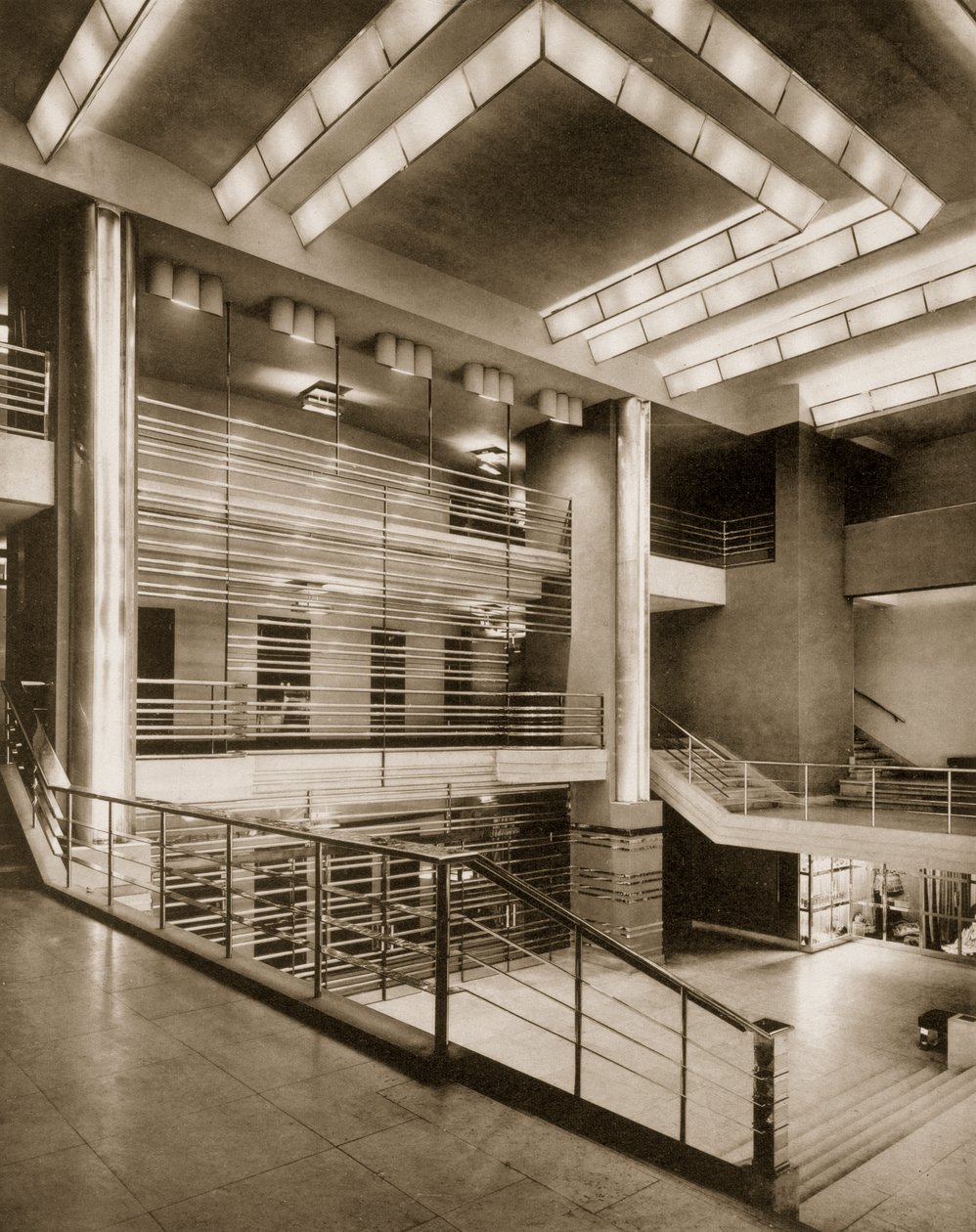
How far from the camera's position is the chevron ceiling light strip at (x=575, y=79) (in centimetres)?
720

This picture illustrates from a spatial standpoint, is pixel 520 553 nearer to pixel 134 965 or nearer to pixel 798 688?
pixel 798 688

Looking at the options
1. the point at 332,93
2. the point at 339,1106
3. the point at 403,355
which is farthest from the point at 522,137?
the point at 339,1106

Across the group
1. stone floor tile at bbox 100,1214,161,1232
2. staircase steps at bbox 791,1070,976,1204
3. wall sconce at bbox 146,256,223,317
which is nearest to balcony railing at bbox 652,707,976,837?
staircase steps at bbox 791,1070,976,1204

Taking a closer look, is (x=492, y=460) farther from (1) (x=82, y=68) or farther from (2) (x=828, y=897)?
(1) (x=82, y=68)

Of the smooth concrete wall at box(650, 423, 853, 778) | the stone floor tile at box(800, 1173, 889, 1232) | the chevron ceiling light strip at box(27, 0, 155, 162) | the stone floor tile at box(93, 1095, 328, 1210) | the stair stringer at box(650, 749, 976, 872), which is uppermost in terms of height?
the chevron ceiling light strip at box(27, 0, 155, 162)

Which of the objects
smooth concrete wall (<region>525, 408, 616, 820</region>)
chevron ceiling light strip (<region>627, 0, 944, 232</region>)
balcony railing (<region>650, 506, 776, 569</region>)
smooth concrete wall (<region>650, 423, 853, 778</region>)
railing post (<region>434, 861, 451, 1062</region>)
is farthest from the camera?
balcony railing (<region>650, 506, 776, 569</region>)

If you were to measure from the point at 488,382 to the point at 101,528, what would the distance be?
6.23m

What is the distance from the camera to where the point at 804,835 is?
38.3 ft

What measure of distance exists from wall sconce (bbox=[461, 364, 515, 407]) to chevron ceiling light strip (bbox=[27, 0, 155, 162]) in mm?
5760

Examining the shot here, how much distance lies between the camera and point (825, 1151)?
6898 mm

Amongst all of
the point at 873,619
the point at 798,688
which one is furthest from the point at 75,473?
the point at 873,619

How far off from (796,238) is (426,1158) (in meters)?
10.2

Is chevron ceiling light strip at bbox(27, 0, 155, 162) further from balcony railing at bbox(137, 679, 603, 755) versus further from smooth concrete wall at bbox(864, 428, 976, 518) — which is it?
smooth concrete wall at bbox(864, 428, 976, 518)

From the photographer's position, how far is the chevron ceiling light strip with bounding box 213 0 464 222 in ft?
22.7
